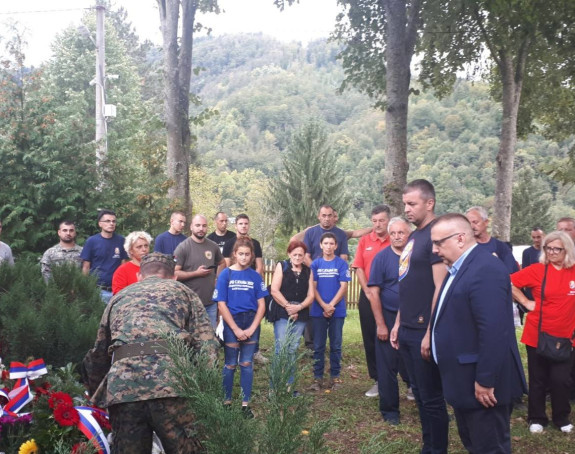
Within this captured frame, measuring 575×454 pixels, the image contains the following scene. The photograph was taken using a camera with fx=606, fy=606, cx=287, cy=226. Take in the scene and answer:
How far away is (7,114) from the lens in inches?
379

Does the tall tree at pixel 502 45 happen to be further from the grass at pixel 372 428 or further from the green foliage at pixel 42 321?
the green foliage at pixel 42 321

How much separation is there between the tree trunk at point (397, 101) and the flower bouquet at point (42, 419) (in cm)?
695

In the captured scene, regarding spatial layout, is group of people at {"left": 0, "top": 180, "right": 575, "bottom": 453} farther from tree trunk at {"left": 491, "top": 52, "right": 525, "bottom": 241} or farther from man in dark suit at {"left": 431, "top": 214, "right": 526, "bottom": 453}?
tree trunk at {"left": 491, "top": 52, "right": 525, "bottom": 241}

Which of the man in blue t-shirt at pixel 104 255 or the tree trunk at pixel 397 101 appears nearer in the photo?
the man in blue t-shirt at pixel 104 255

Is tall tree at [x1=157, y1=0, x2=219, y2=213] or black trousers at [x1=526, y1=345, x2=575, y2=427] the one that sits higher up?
tall tree at [x1=157, y1=0, x2=219, y2=213]

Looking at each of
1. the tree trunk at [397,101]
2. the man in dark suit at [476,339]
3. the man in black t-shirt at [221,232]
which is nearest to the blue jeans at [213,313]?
the man in black t-shirt at [221,232]

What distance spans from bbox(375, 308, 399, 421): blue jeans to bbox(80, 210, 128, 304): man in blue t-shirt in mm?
3507

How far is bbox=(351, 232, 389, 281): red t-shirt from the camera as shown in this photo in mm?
7746

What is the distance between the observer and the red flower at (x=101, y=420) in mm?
4094

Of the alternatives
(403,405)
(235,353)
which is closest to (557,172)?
(403,405)

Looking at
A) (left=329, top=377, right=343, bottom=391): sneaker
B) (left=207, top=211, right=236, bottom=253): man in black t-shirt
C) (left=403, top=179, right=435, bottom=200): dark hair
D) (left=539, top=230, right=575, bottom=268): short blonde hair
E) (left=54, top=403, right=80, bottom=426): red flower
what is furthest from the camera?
(left=207, top=211, right=236, bottom=253): man in black t-shirt

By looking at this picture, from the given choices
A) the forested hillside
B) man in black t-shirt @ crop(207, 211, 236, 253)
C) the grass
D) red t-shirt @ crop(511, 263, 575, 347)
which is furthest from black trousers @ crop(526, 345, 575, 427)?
the forested hillside

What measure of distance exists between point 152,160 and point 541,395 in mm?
8439

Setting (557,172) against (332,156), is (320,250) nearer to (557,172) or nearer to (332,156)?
(557,172)
